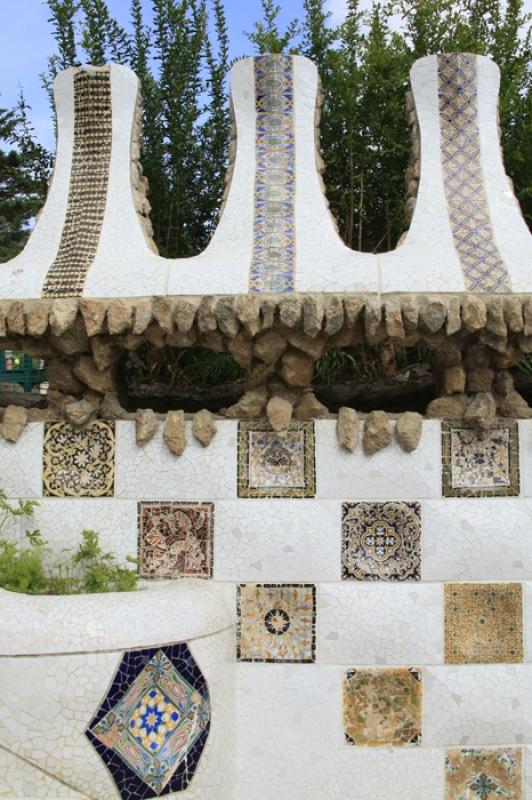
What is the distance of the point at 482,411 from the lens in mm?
4109

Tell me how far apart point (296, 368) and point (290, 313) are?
37 cm

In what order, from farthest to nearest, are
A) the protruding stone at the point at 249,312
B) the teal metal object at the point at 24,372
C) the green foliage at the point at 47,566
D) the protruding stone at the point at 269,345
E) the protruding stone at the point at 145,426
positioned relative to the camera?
1. the teal metal object at the point at 24,372
2. the protruding stone at the point at 145,426
3. the protruding stone at the point at 269,345
4. the protruding stone at the point at 249,312
5. the green foliage at the point at 47,566

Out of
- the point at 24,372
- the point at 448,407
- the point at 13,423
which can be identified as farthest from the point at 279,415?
the point at 24,372

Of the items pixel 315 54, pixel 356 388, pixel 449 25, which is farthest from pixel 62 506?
pixel 449 25

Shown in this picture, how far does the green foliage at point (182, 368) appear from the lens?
6691 mm

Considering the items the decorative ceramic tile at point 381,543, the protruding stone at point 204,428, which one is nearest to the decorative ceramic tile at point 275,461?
the protruding stone at point 204,428

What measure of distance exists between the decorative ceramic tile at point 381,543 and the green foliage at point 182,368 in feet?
8.97

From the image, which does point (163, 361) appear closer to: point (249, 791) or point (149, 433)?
point (149, 433)

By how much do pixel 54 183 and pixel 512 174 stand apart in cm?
400

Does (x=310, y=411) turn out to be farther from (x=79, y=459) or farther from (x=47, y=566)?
(x=47, y=566)

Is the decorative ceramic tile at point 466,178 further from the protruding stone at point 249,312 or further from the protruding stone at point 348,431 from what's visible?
the protruding stone at point 249,312

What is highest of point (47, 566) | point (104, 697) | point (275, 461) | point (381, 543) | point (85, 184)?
point (85, 184)

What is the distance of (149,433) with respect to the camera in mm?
4152

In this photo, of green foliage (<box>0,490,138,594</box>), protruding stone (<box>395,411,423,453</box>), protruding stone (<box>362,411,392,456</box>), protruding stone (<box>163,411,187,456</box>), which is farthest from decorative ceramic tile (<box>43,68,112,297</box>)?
protruding stone (<box>395,411,423,453</box>)
